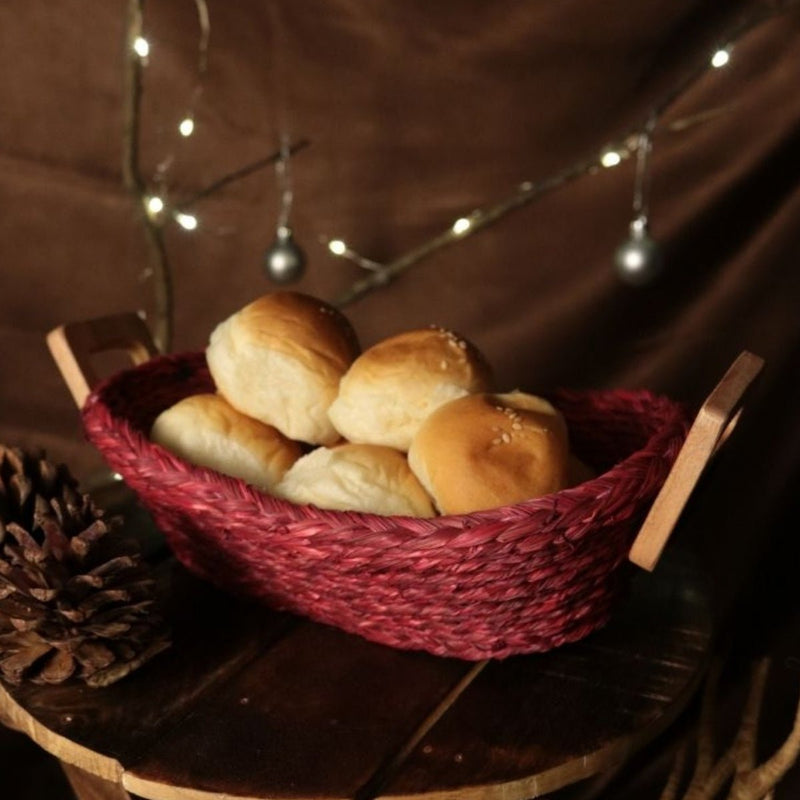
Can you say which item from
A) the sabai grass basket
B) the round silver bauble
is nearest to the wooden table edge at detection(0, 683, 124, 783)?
the sabai grass basket

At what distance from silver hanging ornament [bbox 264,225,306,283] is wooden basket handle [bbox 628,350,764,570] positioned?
0.83 metres

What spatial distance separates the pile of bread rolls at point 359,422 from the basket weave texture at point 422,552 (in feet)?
0.19

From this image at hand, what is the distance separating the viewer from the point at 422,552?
77 centimetres

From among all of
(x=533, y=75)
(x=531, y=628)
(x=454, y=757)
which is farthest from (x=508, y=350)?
(x=454, y=757)

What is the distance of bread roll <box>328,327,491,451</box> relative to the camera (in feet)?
3.04

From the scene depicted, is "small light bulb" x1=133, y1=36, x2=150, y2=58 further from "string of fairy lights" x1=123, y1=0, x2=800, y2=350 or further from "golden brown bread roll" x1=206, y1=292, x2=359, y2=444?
"golden brown bread roll" x1=206, y1=292, x2=359, y2=444

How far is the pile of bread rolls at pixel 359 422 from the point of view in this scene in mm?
850

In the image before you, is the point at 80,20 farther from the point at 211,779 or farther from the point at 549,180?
the point at 211,779

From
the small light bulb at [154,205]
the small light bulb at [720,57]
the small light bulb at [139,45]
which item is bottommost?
the small light bulb at [154,205]

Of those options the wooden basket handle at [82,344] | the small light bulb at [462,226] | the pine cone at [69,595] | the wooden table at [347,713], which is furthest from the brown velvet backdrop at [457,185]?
the pine cone at [69,595]

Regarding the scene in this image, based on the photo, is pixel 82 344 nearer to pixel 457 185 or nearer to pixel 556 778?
pixel 556 778

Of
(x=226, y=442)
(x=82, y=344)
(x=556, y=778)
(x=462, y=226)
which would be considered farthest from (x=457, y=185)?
(x=556, y=778)

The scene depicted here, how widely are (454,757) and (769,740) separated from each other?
2.95ft

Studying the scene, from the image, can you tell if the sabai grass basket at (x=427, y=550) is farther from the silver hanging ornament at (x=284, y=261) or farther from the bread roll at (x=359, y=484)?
the silver hanging ornament at (x=284, y=261)
